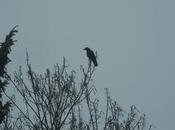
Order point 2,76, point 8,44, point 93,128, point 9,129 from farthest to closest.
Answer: point 9,129, point 8,44, point 2,76, point 93,128

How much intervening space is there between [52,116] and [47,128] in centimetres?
52

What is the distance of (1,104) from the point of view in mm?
16578

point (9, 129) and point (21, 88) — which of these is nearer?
point (21, 88)

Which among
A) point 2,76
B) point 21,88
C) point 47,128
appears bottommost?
point 47,128

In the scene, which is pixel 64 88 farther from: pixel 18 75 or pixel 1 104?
pixel 1 104

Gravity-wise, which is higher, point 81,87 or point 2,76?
point 2,76

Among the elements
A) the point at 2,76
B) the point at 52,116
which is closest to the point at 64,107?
the point at 52,116

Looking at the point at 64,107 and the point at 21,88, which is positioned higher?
the point at 21,88

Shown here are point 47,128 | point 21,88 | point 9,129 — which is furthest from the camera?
point 9,129

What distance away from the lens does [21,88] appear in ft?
39.5

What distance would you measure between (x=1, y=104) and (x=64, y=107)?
6119 mm

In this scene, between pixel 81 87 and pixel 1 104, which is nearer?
pixel 81 87

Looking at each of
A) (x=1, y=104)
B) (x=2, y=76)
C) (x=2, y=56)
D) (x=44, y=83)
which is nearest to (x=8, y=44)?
(x=2, y=56)

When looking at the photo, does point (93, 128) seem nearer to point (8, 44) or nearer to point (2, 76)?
point (2, 76)
